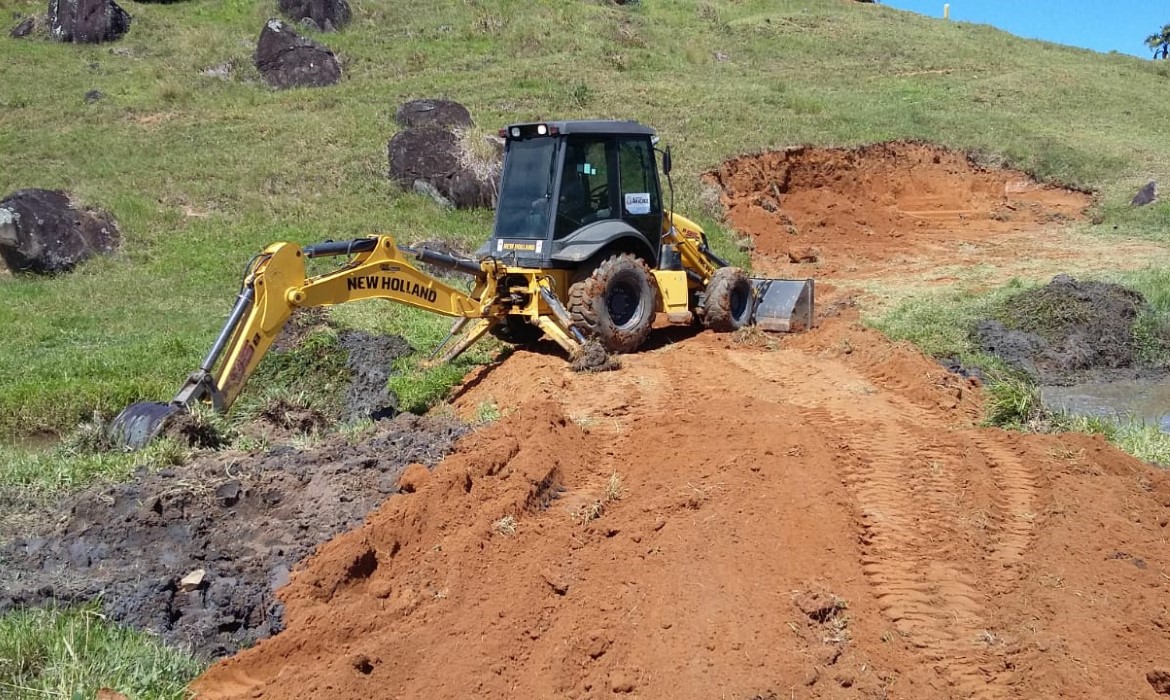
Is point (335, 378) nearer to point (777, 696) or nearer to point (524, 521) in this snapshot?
point (524, 521)

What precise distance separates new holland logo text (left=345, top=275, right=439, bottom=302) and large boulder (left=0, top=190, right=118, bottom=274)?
941cm

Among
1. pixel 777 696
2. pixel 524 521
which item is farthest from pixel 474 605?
pixel 777 696

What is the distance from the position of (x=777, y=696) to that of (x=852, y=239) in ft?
53.8

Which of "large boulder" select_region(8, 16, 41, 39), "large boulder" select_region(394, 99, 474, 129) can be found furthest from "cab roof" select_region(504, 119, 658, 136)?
"large boulder" select_region(8, 16, 41, 39)

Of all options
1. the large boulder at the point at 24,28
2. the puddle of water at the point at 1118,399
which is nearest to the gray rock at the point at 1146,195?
the puddle of water at the point at 1118,399

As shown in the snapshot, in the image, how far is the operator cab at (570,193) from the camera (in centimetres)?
953

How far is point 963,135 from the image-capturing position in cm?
2414

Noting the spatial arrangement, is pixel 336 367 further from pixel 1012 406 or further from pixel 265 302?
pixel 1012 406

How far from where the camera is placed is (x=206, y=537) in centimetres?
564

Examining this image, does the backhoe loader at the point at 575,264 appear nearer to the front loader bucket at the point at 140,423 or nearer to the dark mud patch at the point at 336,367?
Result: the dark mud patch at the point at 336,367

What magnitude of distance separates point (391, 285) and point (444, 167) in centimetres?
1072

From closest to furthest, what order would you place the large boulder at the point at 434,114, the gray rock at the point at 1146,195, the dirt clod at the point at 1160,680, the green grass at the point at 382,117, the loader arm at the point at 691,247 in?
the dirt clod at the point at 1160,680 → the loader arm at the point at 691,247 → the green grass at the point at 382,117 → the gray rock at the point at 1146,195 → the large boulder at the point at 434,114

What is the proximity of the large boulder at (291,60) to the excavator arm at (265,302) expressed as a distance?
1932cm

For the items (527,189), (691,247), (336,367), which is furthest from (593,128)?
(336,367)
